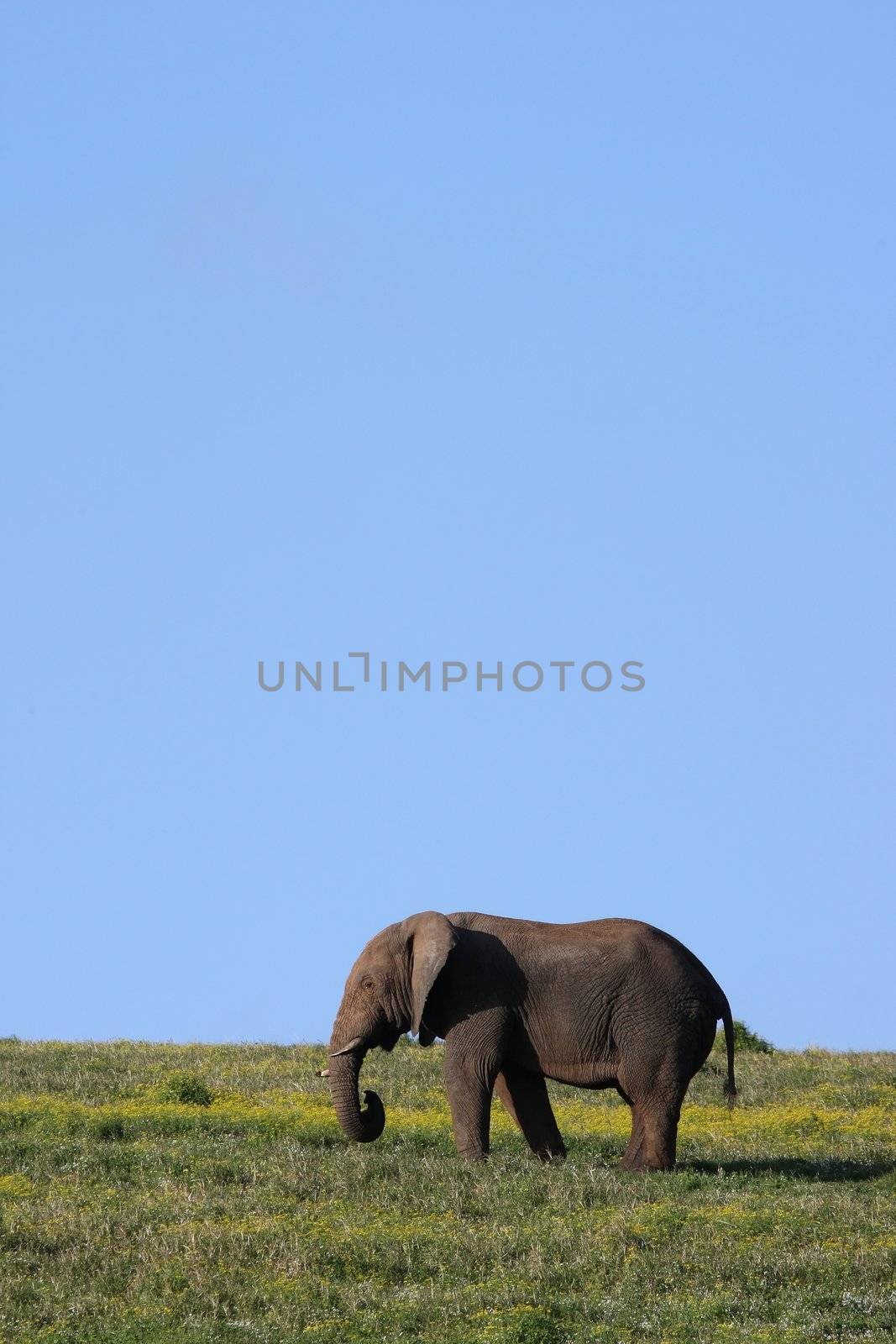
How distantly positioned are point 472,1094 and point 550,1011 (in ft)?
4.01

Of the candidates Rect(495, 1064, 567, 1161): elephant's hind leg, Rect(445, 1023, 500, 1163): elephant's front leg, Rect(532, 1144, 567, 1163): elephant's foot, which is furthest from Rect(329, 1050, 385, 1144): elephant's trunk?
Rect(532, 1144, 567, 1163): elephant's foot

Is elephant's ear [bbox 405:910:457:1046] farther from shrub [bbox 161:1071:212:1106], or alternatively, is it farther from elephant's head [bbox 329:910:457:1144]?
shrub [bbox 161:1071:212:1106]

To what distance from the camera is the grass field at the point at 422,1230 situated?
1526 centimetres

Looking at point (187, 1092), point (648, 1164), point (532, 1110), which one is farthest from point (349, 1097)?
point (187, 1092)

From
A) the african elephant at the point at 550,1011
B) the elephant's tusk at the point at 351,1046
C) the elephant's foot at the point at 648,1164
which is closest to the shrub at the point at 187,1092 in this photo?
the elephant's tusk at the point at 351,1046

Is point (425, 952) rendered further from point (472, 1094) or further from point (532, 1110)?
point (532, 1110)

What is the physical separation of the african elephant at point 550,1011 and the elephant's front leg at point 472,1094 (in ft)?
0.04

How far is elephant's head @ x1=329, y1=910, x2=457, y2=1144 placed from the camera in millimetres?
21500

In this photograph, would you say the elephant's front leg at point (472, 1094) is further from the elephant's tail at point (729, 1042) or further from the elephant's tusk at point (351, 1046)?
the elephant's tail at point (729, 1042)

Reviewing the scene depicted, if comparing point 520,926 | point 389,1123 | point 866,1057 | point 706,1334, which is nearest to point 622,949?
point 520,926

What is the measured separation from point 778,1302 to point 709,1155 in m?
7.10

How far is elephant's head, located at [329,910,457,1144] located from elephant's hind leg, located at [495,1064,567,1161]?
1154 millimetres

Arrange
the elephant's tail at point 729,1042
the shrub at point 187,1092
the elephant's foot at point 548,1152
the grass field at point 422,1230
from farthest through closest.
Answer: the shrub at point 187,1092, the elephant's foot at point 548,1152, the elephant's tail at point 729,1042, the grass field at point 422,1230

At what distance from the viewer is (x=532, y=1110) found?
860 inches
